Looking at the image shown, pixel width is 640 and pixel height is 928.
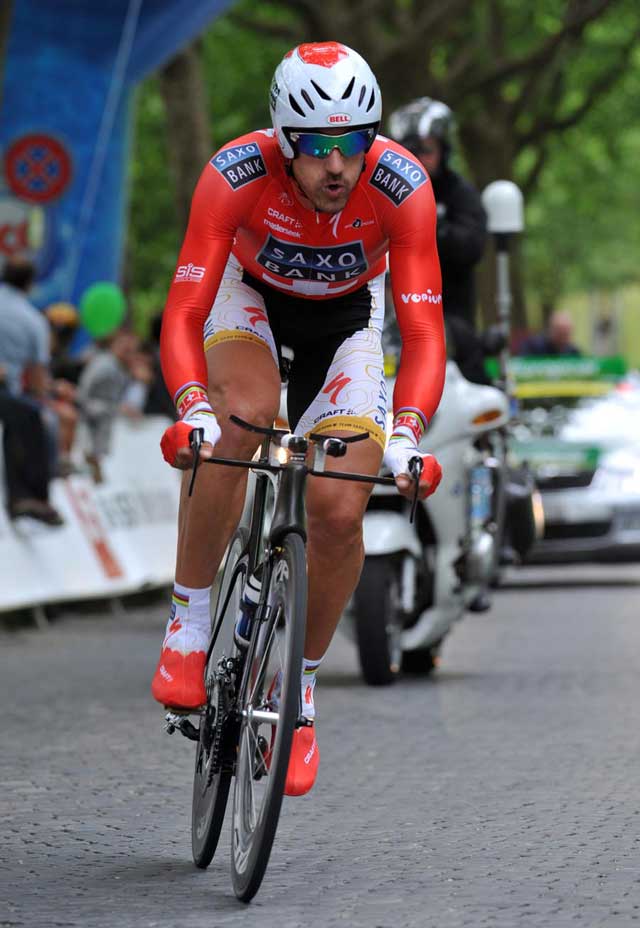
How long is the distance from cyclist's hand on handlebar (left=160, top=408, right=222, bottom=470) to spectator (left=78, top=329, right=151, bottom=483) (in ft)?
36.3

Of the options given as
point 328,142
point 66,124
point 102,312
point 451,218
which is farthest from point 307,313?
point 66,124

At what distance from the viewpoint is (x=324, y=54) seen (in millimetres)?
5734

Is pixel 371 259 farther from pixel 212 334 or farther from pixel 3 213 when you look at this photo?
pixel 3 213

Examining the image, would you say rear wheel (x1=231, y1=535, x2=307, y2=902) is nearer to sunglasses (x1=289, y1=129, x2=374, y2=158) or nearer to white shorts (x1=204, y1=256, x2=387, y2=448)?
white shorts (x1=204, y1=256, x2=387, y2=448)

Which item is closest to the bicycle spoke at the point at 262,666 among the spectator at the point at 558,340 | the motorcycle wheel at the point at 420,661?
the motorcycle wheel at the point at 420,661

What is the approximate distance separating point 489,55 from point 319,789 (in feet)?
95.6

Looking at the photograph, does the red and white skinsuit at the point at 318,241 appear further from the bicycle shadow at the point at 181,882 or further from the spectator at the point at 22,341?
the spectator at the point at 22,341

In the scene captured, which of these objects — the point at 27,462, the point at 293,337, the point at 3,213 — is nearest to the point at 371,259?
the point at 293,337

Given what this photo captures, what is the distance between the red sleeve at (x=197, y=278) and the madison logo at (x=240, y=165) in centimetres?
2

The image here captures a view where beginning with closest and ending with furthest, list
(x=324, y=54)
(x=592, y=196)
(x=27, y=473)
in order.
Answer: (x=324, y=54), (x=27, y=473), (x=592, y=196)

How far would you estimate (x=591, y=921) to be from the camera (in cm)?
502

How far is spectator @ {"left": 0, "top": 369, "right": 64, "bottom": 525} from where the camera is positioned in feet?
44.7

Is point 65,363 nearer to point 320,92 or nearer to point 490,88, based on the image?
point 490,88

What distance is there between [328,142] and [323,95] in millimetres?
119
